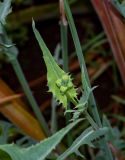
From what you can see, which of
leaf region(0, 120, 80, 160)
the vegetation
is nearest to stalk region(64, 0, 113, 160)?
the vegetation

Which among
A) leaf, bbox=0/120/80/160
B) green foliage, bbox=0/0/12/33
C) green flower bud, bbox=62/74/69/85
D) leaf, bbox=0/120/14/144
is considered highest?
green foliage, bbox=0/0/12/33

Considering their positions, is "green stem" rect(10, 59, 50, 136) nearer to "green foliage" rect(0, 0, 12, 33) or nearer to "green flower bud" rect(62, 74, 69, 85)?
"green foliage" rect(0, 0, 12, 33)

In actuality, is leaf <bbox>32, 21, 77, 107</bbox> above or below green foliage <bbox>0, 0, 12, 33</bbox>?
below

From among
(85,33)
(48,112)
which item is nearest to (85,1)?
(85,33)

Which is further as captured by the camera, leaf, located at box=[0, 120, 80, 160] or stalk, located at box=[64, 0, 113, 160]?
stalk, located at box=[64, 0, 113, 160]

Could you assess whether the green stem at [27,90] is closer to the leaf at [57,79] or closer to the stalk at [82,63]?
the stalk at [82,63]

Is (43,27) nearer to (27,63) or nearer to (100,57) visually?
(27,63)

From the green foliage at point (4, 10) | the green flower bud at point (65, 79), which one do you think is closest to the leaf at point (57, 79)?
the green flower bud at point (65, 79)

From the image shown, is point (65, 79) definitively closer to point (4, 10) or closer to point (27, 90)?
point (4, 10)

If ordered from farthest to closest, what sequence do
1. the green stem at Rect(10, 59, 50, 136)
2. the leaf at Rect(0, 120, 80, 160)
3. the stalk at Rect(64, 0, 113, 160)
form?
the green stem at Rect(10, 59, 50, 136), the stalk at Rect(64, 0, 113, 160), the leaf at Rect(0, 120, 80, 160)

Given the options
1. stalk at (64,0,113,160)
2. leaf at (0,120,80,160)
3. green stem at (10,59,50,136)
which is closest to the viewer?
leaf at (0,120,80,160)
